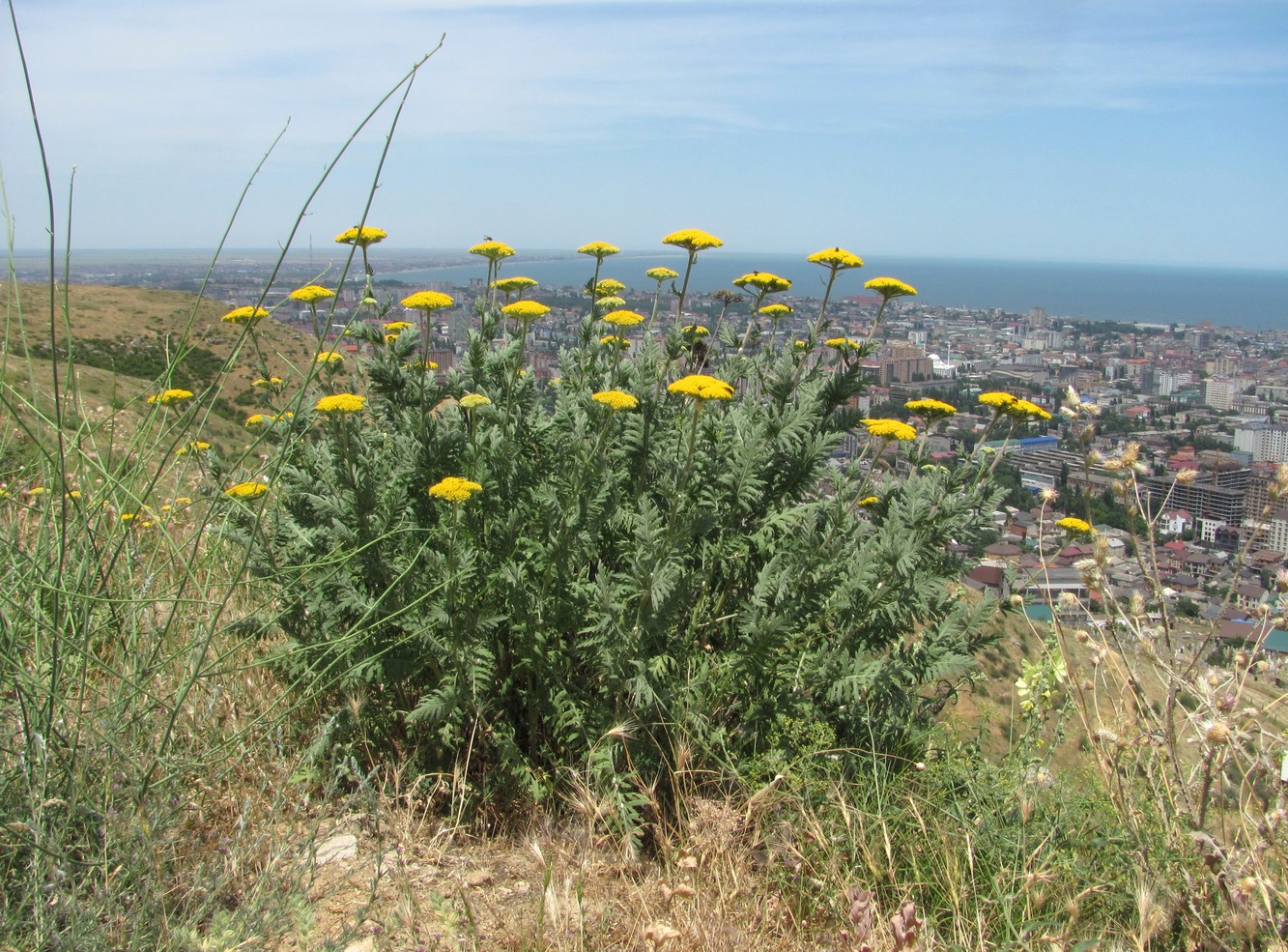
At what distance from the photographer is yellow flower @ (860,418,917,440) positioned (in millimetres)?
3465

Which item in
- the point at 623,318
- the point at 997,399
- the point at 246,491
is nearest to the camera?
the point at 246,491

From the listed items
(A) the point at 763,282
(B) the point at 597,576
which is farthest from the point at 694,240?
(B) the point at 597,576

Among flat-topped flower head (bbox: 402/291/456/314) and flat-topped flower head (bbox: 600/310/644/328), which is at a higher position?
flat-topped flower head (bbox: 402/291/456/314)

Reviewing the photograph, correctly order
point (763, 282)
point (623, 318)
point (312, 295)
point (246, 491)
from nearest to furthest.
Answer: point (246, 491) → point (312, 295) → point (623, 318) → point (763, 282)

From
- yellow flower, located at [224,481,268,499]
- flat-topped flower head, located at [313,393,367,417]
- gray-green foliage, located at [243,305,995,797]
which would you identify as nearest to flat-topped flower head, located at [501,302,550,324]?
gray-green foliage, located at [243,305,995,797]

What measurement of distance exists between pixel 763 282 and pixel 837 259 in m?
0.39

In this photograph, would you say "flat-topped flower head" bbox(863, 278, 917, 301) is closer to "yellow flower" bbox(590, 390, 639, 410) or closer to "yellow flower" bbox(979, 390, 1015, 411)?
"yellow flower" bbox(979, 390, 1015, 411)

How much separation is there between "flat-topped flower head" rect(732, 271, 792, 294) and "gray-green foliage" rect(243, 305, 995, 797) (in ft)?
2.70

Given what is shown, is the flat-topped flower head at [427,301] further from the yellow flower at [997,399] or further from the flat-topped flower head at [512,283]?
the yellow flower at [997,399]

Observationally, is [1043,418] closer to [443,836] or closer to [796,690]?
[796,690]

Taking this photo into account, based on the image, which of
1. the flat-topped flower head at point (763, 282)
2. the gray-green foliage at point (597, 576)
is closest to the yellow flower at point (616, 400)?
the gray-green foliage at point (597, 576)

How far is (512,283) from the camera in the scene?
4254mm

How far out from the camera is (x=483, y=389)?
3775 mm

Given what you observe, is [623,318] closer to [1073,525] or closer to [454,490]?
[454,490]
